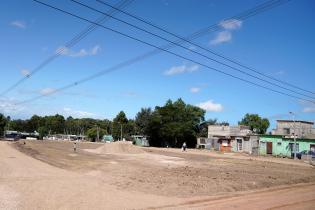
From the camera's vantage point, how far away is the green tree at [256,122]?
485ft

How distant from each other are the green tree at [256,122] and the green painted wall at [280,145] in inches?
2810

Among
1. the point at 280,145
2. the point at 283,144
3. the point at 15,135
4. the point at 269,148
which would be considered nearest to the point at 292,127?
the point at 269,148

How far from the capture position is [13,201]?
1500 cm

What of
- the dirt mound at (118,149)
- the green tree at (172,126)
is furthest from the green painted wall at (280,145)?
the dirt mound at (118,149)

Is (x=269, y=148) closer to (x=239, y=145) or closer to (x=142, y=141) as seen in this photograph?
(x=239, y=145)

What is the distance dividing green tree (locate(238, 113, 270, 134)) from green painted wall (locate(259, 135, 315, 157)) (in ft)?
234

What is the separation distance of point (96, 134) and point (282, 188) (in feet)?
473

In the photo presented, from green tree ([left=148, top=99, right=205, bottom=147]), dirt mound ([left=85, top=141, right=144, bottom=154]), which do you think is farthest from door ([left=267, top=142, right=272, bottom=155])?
dirt mound ([left=85, top=141, right=144, bottom=154])

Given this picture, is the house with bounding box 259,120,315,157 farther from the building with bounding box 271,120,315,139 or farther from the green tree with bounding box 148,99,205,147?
the green tree with bounding box 148,99,205,147

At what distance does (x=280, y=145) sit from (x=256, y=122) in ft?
255

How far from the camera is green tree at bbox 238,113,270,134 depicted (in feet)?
485

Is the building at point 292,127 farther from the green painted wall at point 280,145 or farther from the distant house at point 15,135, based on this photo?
the distant house at point 15,135

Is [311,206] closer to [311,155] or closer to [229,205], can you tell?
[229,205]

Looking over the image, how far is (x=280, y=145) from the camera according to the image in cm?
7300
